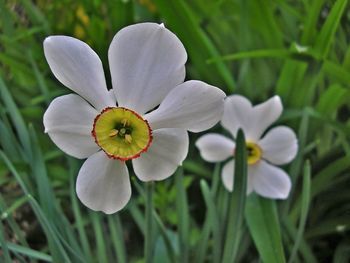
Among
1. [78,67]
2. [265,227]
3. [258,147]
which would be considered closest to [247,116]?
[258,147]

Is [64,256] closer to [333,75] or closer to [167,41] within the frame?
[167,41]

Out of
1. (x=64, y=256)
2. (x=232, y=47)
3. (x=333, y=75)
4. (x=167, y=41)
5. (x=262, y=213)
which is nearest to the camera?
(x=167, y=41)

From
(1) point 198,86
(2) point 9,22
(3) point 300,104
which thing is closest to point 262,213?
(3) point 300,104

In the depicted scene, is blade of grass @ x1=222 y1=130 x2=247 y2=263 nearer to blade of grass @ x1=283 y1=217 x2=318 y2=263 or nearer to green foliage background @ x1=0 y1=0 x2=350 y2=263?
green foliage background @ x1=0 y1=0 x2=350 y2=263

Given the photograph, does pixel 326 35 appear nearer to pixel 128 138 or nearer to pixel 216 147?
pixel 216 147

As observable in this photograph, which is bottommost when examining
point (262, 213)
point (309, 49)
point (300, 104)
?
point (262, 213)

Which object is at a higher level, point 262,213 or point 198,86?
point 198,86

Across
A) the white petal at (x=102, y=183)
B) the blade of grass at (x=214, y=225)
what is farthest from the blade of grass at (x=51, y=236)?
the blade of grass at (x=214, y=225)
